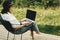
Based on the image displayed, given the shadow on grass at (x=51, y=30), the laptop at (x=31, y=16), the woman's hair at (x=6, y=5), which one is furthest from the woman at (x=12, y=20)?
the shadow on grass at (x=51, y=30)

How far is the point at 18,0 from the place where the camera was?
2083cm

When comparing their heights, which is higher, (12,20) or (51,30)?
(12,20)

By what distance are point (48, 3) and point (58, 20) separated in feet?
19.1

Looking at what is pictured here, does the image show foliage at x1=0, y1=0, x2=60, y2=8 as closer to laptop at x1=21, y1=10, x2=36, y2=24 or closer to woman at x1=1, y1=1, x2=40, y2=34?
laptop at x1=21, y1=10, x2=36, y2=24

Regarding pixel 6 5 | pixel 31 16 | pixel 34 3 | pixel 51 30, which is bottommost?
pixel 34 3

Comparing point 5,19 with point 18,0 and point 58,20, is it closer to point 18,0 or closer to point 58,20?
point 58,20

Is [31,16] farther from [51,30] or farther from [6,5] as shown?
[51,30]

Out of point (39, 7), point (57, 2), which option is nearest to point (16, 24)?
point (39, 7)

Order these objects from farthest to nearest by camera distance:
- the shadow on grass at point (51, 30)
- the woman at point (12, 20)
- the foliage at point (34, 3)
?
1. the foliage at point (34, 3)
2. the shadow on grass at point (51, 30)
3. the woman at point (12, 20)

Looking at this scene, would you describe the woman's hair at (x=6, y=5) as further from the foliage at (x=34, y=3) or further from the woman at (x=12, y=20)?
the foliage at (x=34, y=3)

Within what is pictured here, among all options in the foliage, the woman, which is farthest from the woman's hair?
the foliage

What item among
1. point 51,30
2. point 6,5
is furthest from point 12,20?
point 51,30

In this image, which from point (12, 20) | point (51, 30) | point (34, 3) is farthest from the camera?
point (34, 3)

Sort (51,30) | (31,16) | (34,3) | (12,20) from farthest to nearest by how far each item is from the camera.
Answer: (34,3)
(51,30)
(31,16)
(12,20)
